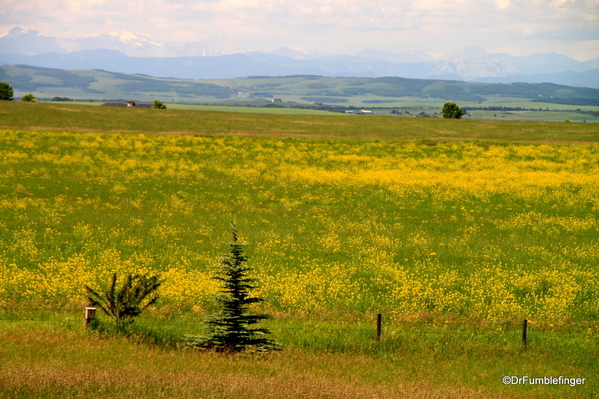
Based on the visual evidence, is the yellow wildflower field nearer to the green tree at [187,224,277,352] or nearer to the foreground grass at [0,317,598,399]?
the green tree at [187,224,277,352]

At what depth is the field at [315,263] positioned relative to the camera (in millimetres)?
12844

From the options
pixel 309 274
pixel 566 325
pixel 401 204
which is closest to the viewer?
pixel 566 325

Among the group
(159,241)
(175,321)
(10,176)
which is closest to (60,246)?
(159,241)

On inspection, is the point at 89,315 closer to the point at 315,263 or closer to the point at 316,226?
the point at 315,263

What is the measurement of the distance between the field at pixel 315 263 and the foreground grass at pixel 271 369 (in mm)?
66

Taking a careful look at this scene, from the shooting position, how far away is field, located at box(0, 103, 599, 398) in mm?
12844

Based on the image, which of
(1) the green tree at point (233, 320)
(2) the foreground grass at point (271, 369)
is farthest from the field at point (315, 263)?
(1) the green tree at point (233, 320)

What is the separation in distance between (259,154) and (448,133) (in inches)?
1690

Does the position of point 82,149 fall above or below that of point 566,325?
above

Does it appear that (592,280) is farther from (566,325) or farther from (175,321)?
(175,321)

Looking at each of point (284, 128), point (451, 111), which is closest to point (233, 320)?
point (284, 128)

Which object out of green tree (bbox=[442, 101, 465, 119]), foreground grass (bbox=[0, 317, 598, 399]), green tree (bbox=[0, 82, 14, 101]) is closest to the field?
foreground grass (bbox=[0, 317, 598, 399])

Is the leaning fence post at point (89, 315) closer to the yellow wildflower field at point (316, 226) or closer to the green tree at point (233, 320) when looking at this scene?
the green tree at point (233, 320)

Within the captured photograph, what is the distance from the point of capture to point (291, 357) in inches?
552
